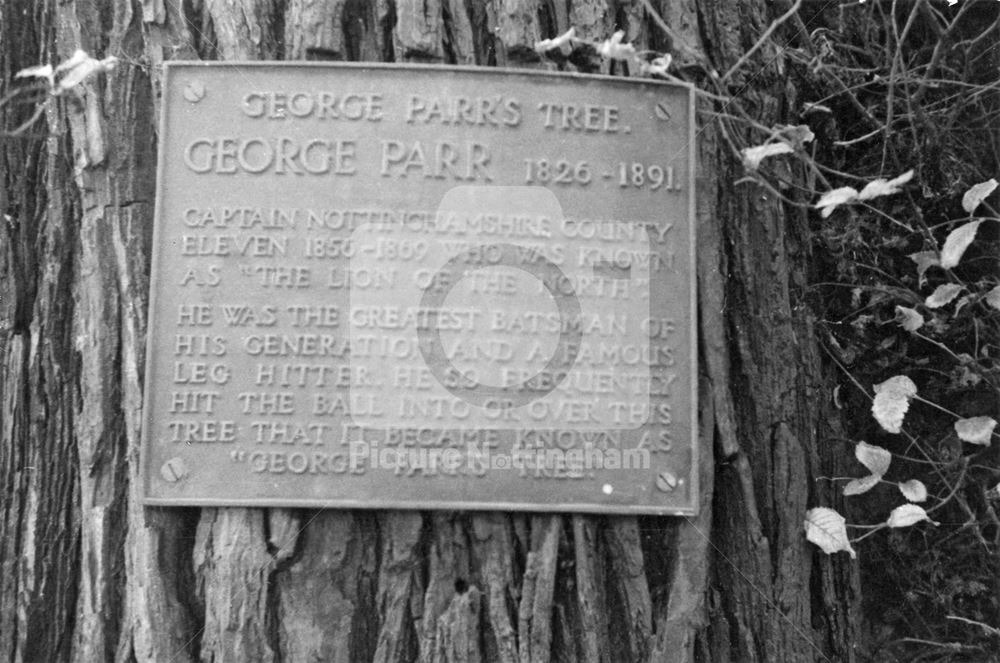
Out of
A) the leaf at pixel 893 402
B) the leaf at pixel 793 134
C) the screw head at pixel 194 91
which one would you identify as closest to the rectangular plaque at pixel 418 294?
the screw head at pixel 194 91

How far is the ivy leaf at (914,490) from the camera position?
3283 millimetres

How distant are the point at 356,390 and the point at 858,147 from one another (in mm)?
2005

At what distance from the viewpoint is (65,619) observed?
9.59ft

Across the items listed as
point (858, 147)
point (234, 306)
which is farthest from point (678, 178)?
point (234, 306)

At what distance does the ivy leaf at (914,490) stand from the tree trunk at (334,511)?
212 millimetres

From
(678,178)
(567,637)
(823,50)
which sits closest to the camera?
(567,637)

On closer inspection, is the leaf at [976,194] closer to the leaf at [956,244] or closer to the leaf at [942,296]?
the leaf at [956,244]

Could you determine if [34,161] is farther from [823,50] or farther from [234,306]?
[823,50]

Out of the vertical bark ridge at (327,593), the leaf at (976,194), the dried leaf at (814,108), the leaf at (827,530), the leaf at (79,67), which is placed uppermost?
the dried leaf at (814,108)

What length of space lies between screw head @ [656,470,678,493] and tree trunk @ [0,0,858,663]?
13cm

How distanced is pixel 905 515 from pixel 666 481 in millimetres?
865

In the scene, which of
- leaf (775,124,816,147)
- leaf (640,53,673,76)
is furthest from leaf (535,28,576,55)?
leaf (775,124,816,147)

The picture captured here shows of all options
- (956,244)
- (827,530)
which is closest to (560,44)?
(956,244)

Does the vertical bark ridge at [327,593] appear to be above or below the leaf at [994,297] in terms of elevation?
below
